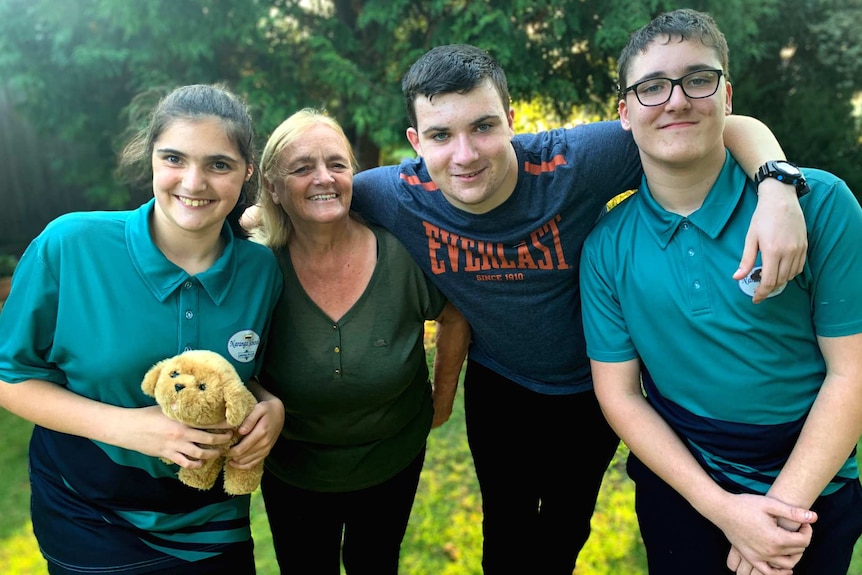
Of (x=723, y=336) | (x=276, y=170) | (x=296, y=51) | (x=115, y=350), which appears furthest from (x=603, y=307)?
(x=296, y=51)

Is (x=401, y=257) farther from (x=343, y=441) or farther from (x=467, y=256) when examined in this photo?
(x=343, y=441)

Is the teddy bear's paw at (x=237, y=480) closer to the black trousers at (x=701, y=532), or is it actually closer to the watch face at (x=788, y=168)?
the black trousers at (x=701, y=532)

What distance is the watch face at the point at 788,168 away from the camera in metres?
1.66

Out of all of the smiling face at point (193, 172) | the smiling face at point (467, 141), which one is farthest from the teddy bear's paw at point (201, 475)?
the smiling face at point (467, 141)

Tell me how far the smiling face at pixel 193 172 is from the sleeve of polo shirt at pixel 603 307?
45.2 inches

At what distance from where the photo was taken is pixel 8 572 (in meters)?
3.28

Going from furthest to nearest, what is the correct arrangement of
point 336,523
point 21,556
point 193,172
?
point 21,556
point 336,523
point 193,172

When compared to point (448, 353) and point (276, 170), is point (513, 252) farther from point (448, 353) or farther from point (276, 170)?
point (276, 170)

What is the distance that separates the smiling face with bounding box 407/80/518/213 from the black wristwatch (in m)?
0.80

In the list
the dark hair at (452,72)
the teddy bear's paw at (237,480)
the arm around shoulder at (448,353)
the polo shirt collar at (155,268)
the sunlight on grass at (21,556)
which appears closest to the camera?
the polo shirt collar at (155,268)

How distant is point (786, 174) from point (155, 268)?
1.73 m

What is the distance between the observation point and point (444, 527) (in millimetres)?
3779

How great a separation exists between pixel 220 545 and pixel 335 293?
876 millimetres

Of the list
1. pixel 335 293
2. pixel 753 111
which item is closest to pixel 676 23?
pixel 335 293
